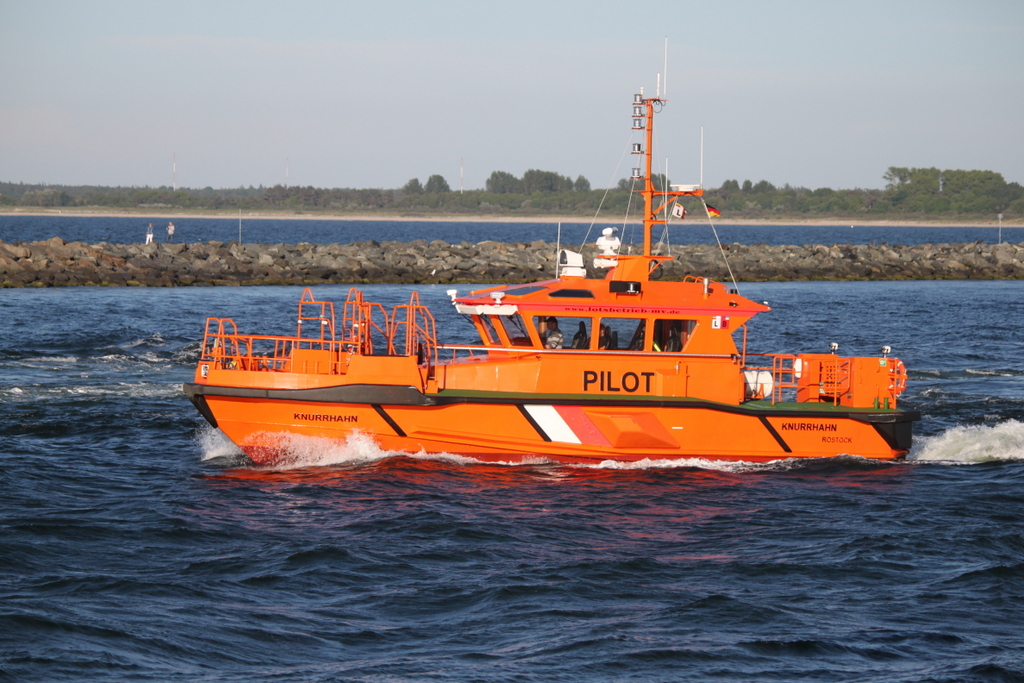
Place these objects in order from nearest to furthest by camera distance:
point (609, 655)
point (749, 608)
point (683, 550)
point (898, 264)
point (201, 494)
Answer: point (609, 655) < point (749, 608) < point (683, 550) < point (201, 494) < point (898, 264)

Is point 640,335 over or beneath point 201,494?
over

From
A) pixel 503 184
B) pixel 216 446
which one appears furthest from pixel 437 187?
pixel 216 446

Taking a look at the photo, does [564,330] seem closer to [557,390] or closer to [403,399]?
[557,390]

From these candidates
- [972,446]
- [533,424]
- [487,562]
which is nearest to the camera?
[487,562]

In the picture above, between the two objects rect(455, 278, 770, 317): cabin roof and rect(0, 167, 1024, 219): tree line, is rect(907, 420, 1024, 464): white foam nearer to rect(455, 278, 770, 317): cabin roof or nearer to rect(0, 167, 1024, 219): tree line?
rect(455, 278, 770, 317): cabin roof

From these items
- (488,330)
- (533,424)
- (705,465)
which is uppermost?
(488,330)

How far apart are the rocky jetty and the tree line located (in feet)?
298

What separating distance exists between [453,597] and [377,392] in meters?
3.96

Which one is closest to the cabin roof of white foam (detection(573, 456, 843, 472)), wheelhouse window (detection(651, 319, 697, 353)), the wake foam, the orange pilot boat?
the orange pilot boat

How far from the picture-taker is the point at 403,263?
44062 millimetres

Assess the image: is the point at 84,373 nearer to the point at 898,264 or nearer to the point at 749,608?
the point at 749,608

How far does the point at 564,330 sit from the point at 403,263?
31.6 m

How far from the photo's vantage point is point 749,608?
8.92 metres

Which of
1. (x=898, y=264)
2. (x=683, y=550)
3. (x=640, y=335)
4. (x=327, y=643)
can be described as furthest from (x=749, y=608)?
(x=898, y=264)
